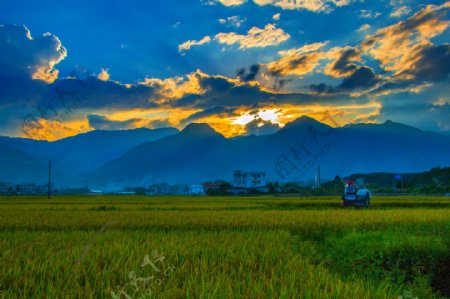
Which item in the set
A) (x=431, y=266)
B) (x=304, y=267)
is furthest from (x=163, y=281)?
(x=431, y=266)

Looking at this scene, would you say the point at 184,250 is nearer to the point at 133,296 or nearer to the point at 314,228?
the point at 133,296

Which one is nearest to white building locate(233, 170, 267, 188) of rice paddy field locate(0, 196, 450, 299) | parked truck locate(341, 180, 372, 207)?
parked truck locate(341, 180, 372, 207)

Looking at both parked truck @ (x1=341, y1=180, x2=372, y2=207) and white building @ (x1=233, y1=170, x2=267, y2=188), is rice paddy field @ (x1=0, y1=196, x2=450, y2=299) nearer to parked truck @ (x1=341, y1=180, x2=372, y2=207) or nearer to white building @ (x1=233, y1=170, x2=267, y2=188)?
parked truck @ (x1=341, y1=180, x2=372, y2=207)

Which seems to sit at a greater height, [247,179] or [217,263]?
[247,179]

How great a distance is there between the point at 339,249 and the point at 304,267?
18.2 feet

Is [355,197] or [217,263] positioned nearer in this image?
[217,263]

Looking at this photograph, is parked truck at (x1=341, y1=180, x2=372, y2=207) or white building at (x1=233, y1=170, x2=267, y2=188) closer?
parked truck at (x1=341, y1=180, x2=372, y2=207)

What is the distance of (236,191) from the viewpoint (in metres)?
102

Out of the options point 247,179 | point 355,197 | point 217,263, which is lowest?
point 355,197

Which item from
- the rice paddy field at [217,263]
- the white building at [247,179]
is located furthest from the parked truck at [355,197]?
the white building at [247,179]

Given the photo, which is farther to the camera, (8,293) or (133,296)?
(8,293)

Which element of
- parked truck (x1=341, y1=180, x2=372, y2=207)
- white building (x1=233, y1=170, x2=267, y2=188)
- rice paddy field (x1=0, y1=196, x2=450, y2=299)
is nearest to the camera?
rice paddy field (x1=0, y1=196, x2=450, y2=299)

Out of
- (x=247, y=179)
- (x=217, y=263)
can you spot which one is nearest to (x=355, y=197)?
(x=217, y=263)

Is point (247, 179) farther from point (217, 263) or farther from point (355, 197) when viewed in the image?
point (217, 263)
